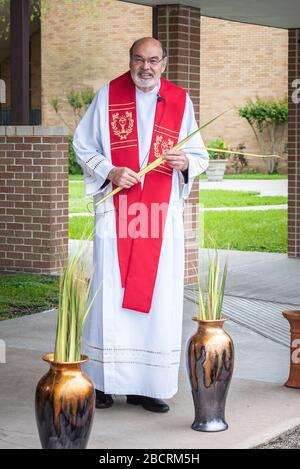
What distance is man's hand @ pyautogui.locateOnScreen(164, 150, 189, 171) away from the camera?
234 inches

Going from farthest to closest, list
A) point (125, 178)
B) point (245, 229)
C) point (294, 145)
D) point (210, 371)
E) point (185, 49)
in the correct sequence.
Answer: point (245, 229) < point (294, 145) < point (185, 49) < point (125, 178) < point (210, 371)

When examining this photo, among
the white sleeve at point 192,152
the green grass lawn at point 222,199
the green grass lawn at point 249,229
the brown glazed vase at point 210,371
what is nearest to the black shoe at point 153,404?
the brown glazed vase at point 210,371

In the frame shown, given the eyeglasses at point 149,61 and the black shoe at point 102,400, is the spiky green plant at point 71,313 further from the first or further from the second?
the eyeglasses at point 149,61

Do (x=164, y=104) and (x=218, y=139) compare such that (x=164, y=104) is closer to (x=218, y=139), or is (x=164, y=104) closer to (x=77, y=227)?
(x=77, y=227)

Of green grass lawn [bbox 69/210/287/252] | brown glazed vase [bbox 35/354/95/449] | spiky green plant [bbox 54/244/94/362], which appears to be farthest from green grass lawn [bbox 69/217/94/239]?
brown glazed vase [bbox 35/354/95/449]

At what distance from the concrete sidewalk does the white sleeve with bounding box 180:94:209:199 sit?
133 centimetres

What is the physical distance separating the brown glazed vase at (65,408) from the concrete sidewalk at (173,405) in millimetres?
728

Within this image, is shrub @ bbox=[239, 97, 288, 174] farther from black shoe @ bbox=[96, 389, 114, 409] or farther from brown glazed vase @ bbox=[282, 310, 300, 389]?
black shoe @ bbox=[96, 389, 114, 409]

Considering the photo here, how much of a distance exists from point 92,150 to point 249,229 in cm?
1308

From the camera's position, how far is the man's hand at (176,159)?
5949 millimetres

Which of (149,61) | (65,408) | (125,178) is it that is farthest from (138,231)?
(65,408)

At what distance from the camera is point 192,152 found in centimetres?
623

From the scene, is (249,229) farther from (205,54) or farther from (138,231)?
(205,54)
